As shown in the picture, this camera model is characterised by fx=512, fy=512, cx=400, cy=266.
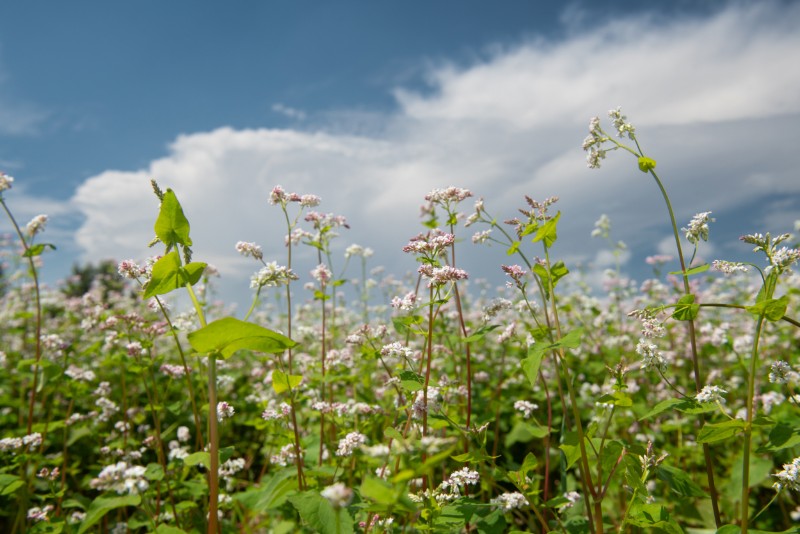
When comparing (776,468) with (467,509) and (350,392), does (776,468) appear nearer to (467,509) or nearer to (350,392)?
(467,509)

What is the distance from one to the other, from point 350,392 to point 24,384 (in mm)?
5026

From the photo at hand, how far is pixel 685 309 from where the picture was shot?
2.40 metres

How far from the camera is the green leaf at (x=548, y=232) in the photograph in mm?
2564

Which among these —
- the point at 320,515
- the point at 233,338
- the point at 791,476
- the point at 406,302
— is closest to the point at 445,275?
the point at 406,302

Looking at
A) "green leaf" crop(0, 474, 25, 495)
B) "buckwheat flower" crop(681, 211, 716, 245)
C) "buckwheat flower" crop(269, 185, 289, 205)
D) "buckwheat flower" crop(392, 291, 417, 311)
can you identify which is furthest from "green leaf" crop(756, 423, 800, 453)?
"green leaf" crop(0, 474, 25, 495)

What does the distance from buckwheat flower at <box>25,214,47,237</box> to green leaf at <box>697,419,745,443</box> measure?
5.42m

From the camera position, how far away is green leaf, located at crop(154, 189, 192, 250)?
2359 mm

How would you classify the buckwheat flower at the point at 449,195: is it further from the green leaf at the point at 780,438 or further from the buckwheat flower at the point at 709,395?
the green leaf at the point at 780,438

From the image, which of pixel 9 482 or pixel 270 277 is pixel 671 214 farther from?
pixel 9 482

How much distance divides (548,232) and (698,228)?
96 cm

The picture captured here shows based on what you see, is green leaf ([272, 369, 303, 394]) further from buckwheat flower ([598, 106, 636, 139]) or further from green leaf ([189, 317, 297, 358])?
buckwheat flower ([598, 106, 636, 139])

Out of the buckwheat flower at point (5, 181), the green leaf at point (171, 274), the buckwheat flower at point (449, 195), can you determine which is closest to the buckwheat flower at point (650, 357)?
the buckwheat flower at point (449, 195)

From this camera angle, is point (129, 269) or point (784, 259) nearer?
point (784, 259)

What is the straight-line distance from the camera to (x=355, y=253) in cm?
589
